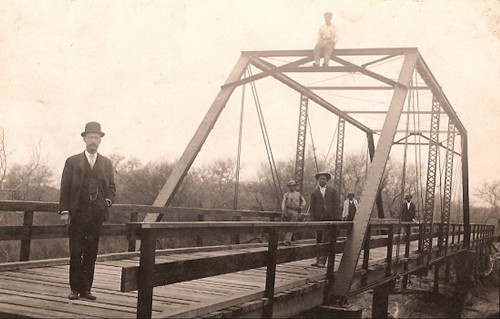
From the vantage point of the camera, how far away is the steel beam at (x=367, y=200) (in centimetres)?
781

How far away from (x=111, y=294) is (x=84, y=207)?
0.92 metres

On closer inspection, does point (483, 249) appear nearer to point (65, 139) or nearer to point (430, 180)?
point (430, 180)

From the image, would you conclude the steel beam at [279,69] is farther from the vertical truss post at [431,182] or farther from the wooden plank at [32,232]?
the vertical truss post at [431,182]

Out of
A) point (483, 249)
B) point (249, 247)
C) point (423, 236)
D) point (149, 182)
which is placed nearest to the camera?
point (249, 247)

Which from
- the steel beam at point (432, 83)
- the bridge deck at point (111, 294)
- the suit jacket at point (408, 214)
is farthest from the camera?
the suit jacket at point (408, 214)

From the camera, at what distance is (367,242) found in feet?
29.1

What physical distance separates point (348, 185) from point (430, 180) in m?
26.8

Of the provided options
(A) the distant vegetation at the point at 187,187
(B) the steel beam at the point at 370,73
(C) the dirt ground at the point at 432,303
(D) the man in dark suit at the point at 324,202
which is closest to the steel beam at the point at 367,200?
(B) the steel beam at the point at 370,73

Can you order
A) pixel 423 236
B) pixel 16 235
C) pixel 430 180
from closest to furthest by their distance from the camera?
pixel 16 235
pixel 423 236
pixel 430 180

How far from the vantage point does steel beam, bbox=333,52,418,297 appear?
7809 mm

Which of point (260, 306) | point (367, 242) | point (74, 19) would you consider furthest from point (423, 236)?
point (74, 19)

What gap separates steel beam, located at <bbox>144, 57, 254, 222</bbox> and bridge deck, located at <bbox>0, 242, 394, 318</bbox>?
1.98 metres

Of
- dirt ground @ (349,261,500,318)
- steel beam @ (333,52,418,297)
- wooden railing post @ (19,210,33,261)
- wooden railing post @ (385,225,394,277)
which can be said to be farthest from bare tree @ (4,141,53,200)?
steel beam @ (333,52,418,297)

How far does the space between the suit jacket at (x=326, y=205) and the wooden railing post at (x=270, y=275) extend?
3.77 meters
